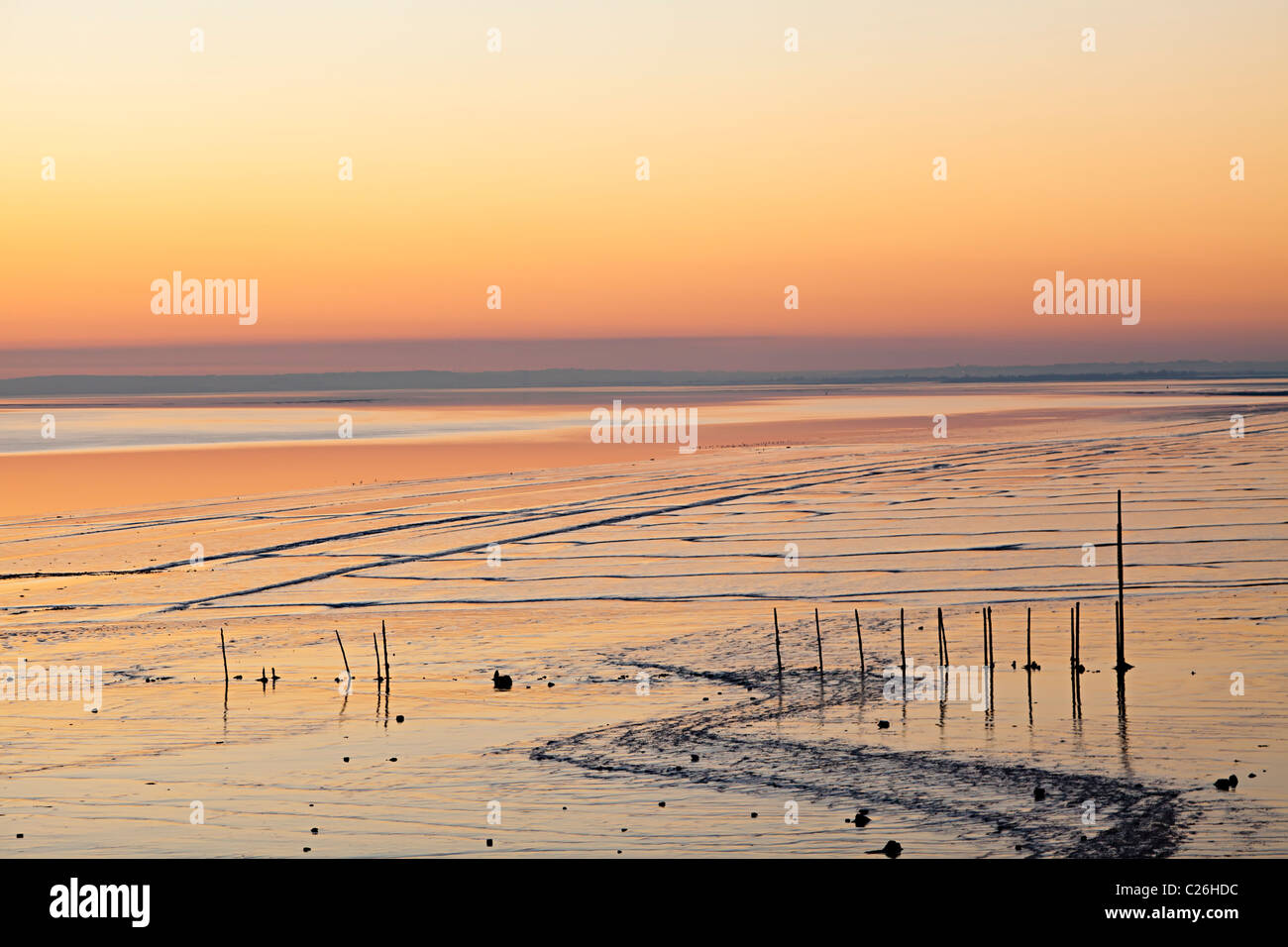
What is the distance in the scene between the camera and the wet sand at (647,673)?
1273 centimetres

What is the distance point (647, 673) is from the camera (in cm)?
1948

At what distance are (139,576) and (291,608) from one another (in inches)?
224

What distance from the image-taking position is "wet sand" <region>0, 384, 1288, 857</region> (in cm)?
1273

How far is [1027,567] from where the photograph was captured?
91.7 feet
